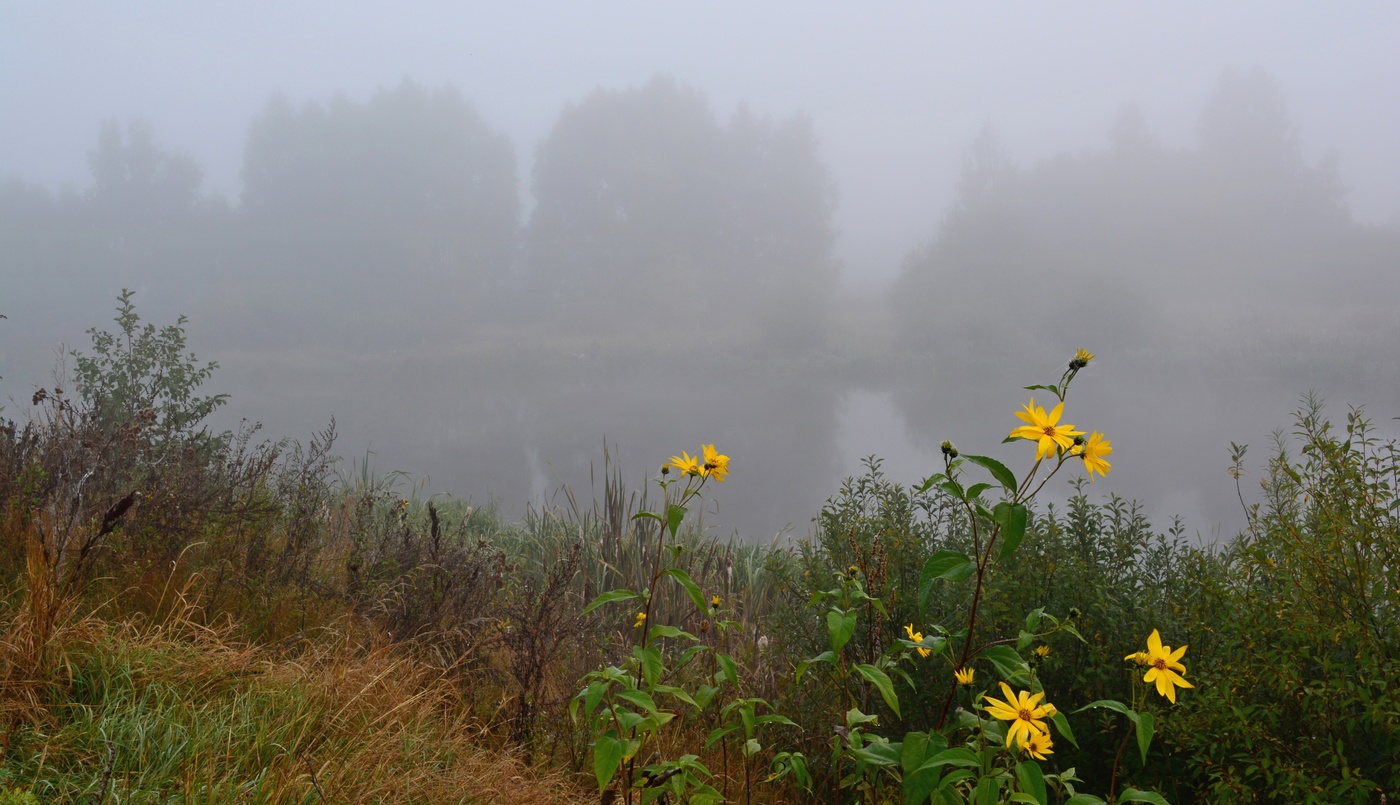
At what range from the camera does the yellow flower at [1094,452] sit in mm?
1520

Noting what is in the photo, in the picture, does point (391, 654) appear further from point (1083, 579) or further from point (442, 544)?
point (1083, 579)

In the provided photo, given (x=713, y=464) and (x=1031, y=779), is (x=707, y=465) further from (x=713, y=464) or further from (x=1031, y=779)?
(x=1031, y=779)

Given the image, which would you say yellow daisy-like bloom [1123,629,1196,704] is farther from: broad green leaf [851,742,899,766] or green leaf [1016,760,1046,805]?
broad green leaf [851,742,899,766]

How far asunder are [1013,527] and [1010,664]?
381mm

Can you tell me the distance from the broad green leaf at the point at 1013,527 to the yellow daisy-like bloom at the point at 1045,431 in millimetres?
111

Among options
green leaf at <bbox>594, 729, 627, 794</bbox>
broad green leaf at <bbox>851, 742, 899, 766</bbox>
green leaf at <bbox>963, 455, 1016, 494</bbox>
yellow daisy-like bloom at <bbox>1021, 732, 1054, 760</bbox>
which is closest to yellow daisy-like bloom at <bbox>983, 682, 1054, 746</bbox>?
yellow daisy-like bloom at <bbox>1021, 732, 1054, 760</bbox>

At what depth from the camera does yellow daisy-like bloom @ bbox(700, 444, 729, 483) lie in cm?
222

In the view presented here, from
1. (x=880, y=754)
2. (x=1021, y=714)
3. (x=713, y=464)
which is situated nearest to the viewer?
(x=1021, y=714)

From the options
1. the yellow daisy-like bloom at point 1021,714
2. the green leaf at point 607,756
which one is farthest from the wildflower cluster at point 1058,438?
the green leaf at point 607,756

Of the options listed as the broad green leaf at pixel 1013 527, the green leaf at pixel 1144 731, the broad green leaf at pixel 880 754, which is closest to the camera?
the broad green leaf at pixel 1013 527

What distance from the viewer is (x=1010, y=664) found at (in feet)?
5.41

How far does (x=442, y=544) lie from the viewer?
475cm

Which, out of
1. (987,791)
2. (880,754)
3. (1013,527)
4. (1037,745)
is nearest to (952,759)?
(987,791)

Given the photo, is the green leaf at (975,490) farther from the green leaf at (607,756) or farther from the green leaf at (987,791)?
the green leaf at (607,756)
